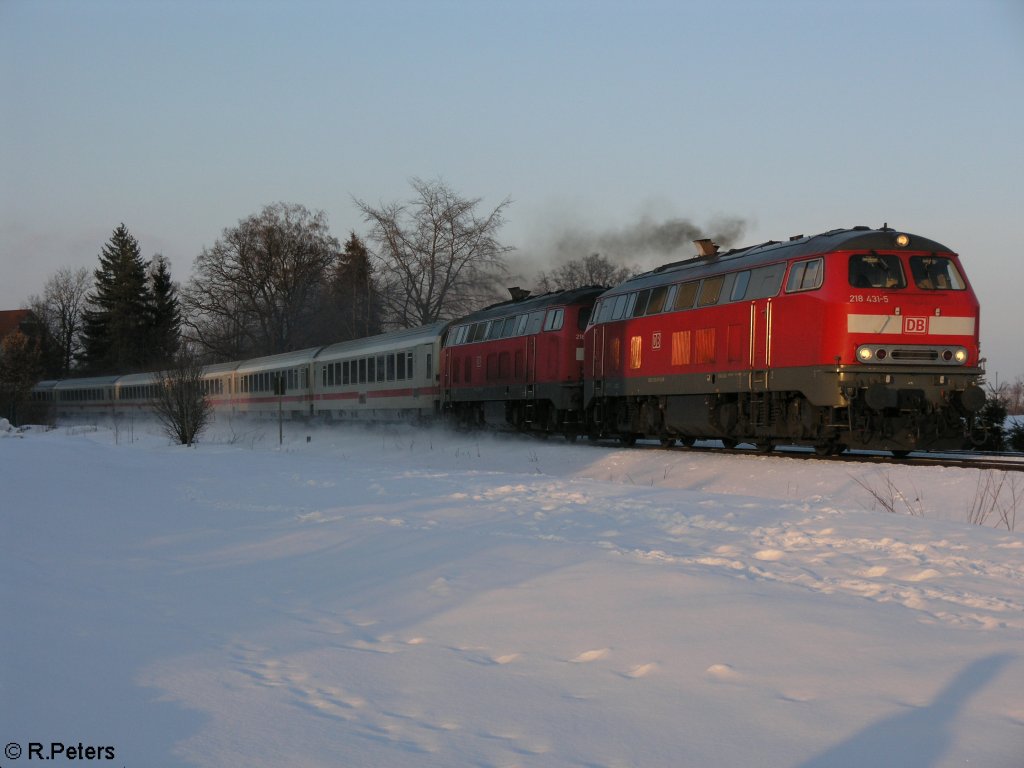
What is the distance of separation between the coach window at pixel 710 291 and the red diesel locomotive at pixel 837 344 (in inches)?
1.0

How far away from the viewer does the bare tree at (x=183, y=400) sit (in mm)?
28828

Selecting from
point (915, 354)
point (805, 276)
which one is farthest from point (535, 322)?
point (915, 354)

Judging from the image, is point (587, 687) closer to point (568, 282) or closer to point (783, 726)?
point (783, 726)

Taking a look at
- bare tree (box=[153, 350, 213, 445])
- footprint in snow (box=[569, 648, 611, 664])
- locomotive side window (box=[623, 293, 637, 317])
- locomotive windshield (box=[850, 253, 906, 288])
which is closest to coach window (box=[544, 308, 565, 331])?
locomotive side window (box=[623, 293, 637, 317])

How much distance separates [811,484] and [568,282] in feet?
230

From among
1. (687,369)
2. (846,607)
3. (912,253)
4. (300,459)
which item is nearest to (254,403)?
(300,459)

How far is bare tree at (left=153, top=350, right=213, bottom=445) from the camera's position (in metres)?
28.8

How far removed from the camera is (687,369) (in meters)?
19.6

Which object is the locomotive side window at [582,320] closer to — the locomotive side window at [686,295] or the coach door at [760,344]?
the locomotive side window at [686,295]

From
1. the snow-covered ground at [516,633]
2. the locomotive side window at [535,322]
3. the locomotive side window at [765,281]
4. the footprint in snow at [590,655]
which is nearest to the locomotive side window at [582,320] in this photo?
the locomotive side window at [535,322]

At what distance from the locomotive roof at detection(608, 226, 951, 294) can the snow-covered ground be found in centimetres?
537

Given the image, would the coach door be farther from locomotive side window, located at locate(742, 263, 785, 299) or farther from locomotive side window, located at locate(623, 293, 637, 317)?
locomotive side window, located at locate(623, 293, 637, 317)

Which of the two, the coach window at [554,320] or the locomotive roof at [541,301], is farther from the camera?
the locomotive roof at [541,301]

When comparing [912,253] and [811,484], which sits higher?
[912,253]
